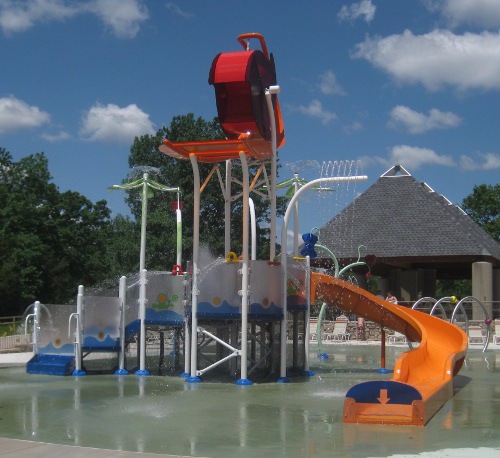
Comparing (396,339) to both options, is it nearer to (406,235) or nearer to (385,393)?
(406,235)

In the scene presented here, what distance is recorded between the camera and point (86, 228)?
53.4 m

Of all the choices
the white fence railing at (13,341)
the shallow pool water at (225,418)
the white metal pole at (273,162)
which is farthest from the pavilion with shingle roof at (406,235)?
the shallow pool water at (225,418)

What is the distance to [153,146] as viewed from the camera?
50.5 m

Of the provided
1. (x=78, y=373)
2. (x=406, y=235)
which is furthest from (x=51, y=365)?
(x=406, y=235)

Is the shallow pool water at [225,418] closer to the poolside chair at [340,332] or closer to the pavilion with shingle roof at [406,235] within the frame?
the poolside chair at [340,332]

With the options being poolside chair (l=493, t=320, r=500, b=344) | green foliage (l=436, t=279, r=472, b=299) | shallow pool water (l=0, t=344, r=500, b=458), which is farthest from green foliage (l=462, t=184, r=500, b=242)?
shallow pool water (l=0, t=344, r=500, b=458)

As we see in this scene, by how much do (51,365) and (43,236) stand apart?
3422 centimetres

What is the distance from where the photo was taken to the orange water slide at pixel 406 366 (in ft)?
35.8

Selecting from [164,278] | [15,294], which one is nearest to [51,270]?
[15,294]

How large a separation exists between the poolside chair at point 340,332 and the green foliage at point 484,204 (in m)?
39.3

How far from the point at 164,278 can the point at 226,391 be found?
12.8ft

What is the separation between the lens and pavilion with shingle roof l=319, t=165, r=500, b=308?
127ft

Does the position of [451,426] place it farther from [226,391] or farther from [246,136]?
[246,136]

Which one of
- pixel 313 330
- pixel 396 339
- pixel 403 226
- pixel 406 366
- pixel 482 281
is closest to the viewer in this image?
pixel 406 366
